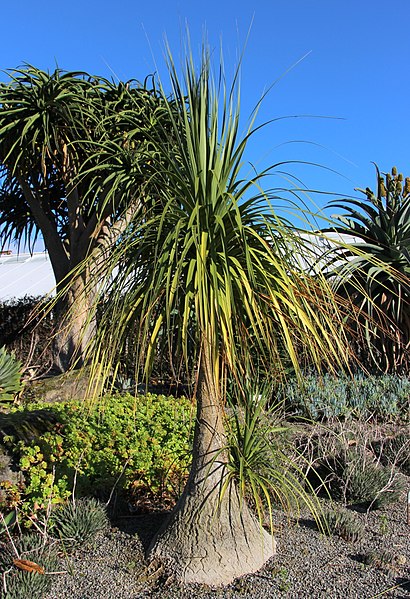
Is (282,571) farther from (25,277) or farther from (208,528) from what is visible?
(25,277)

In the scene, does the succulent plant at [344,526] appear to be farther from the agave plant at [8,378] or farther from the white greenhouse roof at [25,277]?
the white greenhouse roof at [25,277]

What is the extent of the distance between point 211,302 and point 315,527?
6.84 ft

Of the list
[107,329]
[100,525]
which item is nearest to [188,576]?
[100,525]

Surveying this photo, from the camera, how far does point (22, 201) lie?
36.0 ft

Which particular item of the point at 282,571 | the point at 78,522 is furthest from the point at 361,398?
the point at 78,522

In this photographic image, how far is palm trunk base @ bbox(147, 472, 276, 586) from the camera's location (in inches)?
130

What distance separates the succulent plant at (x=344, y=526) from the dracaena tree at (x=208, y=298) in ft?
1.72

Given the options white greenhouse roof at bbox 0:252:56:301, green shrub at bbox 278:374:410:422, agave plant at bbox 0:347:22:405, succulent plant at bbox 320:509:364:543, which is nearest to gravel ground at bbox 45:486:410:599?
succulent plant at bbox 320:509:364:543

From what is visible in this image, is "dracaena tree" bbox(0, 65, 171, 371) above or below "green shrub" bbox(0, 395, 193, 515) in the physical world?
above

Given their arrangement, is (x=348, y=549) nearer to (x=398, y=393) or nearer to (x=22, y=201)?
(x=398, y=393)

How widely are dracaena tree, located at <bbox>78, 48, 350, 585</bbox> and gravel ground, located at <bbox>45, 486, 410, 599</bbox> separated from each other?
12cm

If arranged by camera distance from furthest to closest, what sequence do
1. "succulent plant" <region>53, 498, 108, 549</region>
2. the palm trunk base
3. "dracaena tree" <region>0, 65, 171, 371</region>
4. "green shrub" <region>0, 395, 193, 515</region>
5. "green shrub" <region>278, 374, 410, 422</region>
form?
"dracaena tree" <region>0, 65, 171, 371</region>
"green shrub" <region>278, 374, 410, 422</region>
"green shrub" <region>0, 395, 193, 515</region>
"succulent plant" <region>53, 498, 108, 549</region>
the palm trunk base

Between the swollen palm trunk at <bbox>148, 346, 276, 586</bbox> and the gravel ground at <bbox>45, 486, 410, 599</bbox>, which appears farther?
the swollen palm trunk at <bbox>148, 346, 276, 586</bbox>

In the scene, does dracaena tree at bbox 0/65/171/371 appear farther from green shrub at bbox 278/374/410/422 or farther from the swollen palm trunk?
the swollen palm trunk
